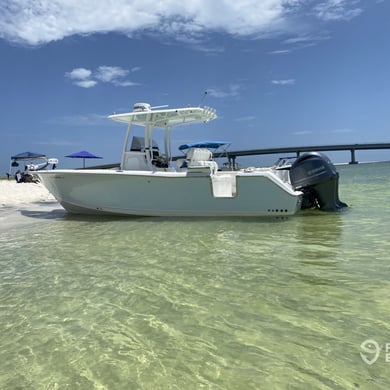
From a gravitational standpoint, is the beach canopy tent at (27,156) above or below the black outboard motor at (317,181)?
above

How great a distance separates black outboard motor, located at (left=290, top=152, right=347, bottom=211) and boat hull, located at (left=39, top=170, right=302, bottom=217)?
821 millimetres

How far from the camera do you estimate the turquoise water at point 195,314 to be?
244 cm

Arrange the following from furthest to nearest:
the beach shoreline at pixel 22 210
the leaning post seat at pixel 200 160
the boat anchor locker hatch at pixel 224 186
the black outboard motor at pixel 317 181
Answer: the black outboard motor at pixel 317 181, the beach shoreline at pixel 22 210, the boat anchor locker hatch at pixel 224 186, the leaning post seat at pixel 200 160

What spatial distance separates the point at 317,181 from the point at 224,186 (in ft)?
9.55

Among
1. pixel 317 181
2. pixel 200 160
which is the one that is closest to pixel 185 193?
pixel 200 160

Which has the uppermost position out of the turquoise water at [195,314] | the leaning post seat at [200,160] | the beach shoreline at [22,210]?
the leaning post seat at [200,160]

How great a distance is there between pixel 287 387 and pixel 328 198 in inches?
359

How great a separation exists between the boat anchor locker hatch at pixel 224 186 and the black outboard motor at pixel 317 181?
7.60ft

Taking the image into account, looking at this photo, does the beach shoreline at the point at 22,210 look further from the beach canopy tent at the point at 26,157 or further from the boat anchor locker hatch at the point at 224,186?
the beach canopy tent at the point at 26,157

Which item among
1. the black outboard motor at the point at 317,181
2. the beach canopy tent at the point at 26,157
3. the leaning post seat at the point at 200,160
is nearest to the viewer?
the leaning post seat at the point at 200,160

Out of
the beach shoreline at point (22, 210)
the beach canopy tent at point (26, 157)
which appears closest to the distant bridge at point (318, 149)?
the beach canopy tent at point (26, 157)

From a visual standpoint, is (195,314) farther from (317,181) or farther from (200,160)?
(317,181)

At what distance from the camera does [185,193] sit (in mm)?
9750

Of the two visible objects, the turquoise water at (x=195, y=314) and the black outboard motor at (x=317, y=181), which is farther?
the black outboard motor at (x=317, y=181)
